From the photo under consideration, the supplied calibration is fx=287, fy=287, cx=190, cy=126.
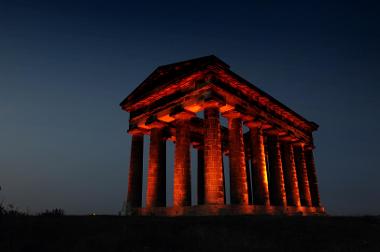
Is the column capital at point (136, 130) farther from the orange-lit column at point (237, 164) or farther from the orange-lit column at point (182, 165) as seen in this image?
the orange-lit column at point (237, 164)

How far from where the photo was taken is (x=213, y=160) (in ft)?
75.4

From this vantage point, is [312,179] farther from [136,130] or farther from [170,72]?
[170,72]

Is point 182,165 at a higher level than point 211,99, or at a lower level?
lower

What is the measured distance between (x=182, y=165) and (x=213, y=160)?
3.83 meters

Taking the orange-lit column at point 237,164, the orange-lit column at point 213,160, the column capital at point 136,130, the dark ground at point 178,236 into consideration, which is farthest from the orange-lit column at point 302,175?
the dark ground at point 178,236

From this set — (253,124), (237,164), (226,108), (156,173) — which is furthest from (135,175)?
(253,124)

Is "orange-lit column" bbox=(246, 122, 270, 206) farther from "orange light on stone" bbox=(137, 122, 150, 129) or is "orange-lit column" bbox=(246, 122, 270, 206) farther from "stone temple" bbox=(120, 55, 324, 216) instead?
"orange light on stone" bbox=(137, 122, 150, 129)

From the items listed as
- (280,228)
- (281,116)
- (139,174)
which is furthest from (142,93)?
(280,228)

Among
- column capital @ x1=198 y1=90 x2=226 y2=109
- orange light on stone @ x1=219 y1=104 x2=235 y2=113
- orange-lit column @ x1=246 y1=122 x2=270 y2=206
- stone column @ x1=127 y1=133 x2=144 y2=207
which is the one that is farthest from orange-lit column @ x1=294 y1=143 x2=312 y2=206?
stone column @ x1=127 y1=133 x2=144 y2=207

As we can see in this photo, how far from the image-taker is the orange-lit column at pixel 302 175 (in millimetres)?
38312

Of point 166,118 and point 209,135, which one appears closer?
point 209,135

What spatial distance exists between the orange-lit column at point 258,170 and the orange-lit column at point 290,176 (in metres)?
7.85

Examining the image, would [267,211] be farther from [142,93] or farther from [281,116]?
[142,93]

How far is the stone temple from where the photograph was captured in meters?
24.0
